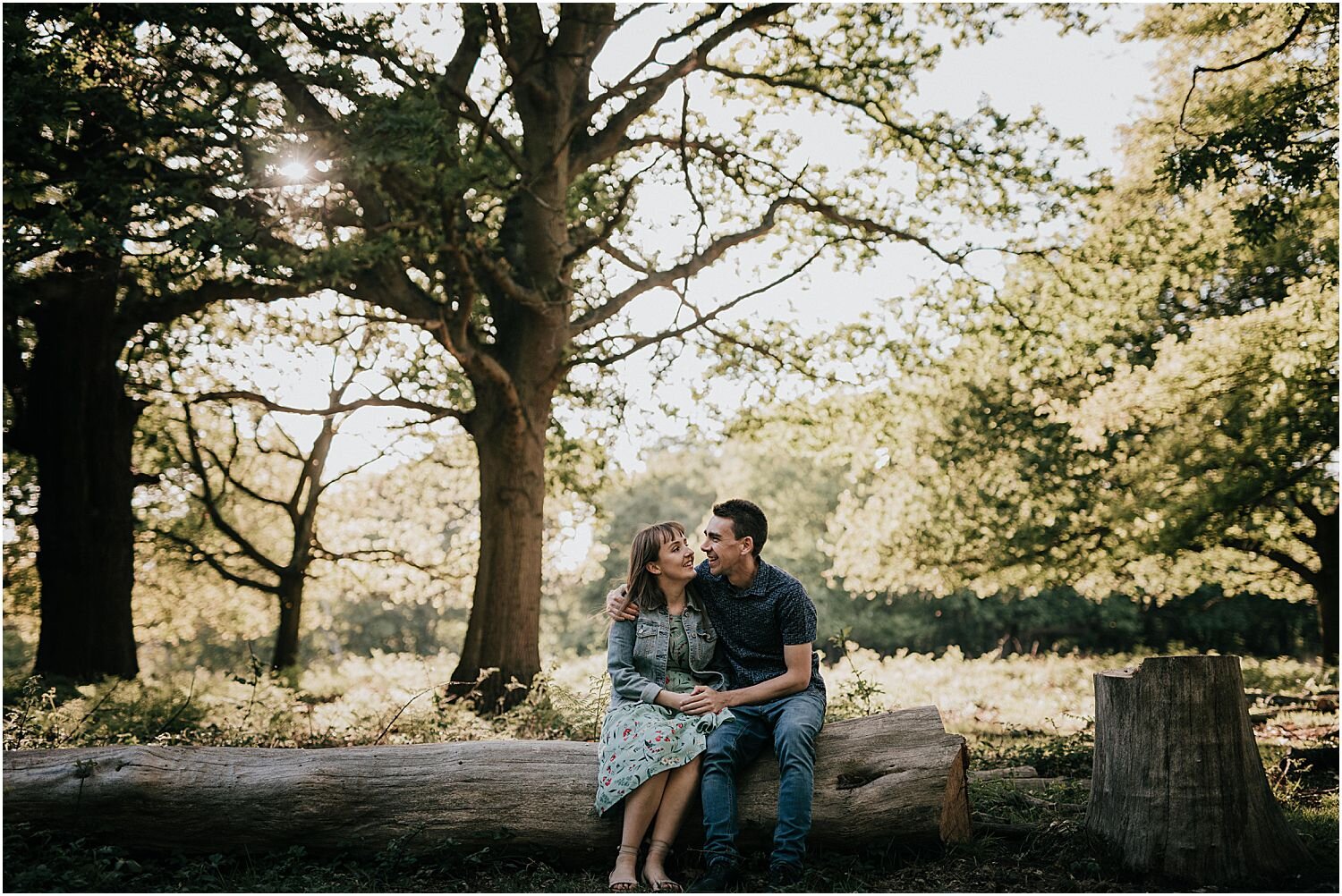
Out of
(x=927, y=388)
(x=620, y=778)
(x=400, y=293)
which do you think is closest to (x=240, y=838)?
(x=620, y=778)

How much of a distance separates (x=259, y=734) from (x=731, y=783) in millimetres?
5588

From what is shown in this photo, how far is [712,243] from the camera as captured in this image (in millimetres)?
12922

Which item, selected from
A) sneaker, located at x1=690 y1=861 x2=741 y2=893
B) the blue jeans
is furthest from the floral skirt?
sneaker, located at x1=690 y1=861 x2=741 y2=893

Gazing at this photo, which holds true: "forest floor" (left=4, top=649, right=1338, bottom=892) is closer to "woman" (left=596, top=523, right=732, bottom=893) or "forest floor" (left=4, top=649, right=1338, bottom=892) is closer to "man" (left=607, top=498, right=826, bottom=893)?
"man" (left=607, top=498, right=826, bottom=893)

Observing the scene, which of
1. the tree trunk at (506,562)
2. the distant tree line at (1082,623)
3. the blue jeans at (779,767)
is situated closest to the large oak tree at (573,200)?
the tree trunk at (506,562)

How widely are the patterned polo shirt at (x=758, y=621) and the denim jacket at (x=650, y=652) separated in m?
0.09

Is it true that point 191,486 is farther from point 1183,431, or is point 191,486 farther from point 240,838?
point 1183,431

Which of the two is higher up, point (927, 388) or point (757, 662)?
point (927, 388)

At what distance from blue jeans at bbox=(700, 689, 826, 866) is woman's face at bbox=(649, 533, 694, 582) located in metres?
0.83

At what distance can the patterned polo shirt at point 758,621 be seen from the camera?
5.56 m

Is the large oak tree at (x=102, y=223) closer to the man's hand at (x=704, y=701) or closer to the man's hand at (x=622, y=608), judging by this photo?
the man's hand at (x=622, y=608)

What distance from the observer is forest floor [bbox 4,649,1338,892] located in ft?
16.1

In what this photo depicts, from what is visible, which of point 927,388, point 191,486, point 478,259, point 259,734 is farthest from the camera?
point 191,486

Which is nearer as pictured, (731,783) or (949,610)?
(731,783)
